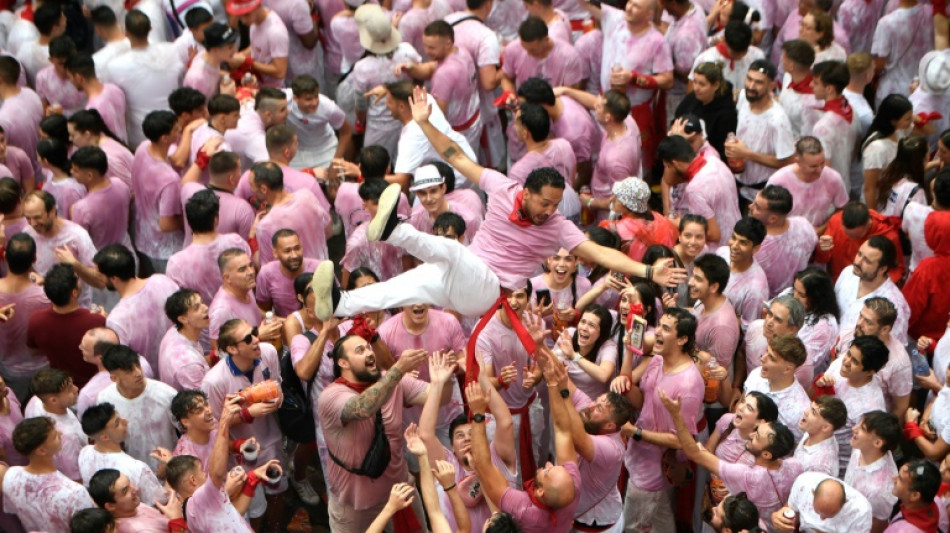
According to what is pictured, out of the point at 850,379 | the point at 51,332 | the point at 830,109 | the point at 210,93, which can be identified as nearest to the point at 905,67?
the point at 830,109

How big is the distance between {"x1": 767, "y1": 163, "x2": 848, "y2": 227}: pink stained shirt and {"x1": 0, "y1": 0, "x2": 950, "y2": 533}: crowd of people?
0.08 ft

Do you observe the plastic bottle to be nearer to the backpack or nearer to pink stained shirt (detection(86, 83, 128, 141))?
the backpack

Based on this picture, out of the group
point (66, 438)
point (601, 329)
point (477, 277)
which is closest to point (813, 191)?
point (601, 329)

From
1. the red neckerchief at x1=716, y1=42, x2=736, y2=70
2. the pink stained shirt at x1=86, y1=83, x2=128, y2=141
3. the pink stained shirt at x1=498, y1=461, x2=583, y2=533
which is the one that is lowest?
the pink stained shirt at x1=86, y1=83, x2=128, y2=141

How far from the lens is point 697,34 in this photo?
9.81 m

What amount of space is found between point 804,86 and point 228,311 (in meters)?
4.63

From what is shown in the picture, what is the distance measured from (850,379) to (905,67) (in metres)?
4.43

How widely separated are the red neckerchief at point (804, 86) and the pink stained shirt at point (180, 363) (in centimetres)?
486

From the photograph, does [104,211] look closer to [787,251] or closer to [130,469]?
[130,469]

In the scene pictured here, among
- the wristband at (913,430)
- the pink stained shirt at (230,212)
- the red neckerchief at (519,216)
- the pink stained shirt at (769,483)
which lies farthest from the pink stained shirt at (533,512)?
the pink stained shirt at (230,212)

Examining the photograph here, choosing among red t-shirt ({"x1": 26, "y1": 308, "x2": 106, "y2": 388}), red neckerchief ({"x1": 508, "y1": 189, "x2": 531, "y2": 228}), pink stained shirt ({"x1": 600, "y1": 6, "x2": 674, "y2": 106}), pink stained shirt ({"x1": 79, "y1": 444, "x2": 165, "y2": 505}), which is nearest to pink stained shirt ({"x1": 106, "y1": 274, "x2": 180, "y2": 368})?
red t-shirt ({"x1": 26, "y1": 308, "x2": 106, "y2": 388})

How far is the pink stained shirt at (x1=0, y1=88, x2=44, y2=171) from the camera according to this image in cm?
923

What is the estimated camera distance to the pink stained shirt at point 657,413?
6.58 meters

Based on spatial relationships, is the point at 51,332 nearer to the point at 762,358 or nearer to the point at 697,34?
the point at 762,358
